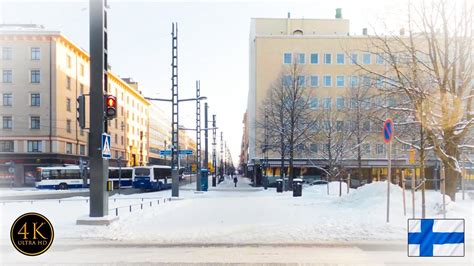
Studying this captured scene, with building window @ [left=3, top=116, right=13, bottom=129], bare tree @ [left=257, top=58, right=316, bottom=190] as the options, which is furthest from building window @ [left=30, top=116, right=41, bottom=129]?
bare tree @ [left=257, top=58, right=316, bottom=190]

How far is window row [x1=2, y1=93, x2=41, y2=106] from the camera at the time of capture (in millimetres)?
41375

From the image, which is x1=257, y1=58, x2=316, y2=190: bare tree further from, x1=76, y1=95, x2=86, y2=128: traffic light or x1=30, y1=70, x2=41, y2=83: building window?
x1=30, y1=70, x2=41, y2=83: building window

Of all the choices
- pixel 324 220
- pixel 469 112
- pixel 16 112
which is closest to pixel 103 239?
pixel 324 220

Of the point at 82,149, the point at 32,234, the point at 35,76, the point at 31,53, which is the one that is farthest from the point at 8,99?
the point at 32,234

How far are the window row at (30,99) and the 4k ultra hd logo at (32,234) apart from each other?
140 ft

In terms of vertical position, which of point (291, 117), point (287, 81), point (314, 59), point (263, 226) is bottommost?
point (263, 226)

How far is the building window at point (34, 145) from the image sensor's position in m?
43.2

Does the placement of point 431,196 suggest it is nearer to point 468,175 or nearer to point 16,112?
point 468,175

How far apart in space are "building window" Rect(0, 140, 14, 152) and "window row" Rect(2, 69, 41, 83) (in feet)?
21.1

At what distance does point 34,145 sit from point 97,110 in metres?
36.9

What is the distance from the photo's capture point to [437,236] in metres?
4.65

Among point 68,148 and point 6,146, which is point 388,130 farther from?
point 68,148

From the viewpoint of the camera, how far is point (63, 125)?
46.4m

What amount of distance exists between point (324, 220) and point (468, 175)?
2292 cm
